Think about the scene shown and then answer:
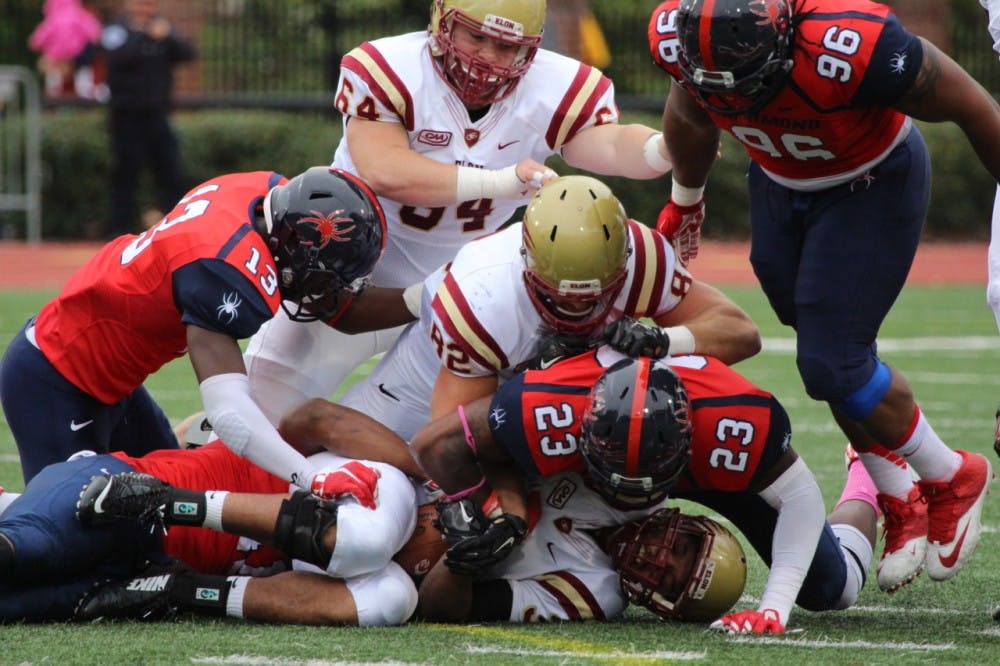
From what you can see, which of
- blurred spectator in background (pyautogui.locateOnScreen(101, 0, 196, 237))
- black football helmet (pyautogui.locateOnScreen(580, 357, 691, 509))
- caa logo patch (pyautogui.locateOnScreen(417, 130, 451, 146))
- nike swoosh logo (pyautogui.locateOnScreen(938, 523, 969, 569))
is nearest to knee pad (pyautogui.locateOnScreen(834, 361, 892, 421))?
nike swoosh logo (pyautogui.locateOnScreen(938, 523, 969, 569))

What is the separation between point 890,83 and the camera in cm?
413

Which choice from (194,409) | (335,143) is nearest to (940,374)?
(194,409)

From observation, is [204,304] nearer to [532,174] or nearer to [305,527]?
[305,527]

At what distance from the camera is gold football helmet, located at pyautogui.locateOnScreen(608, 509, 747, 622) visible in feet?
13.3

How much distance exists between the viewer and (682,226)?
4.93m

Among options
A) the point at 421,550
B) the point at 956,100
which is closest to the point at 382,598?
the point at 421,550

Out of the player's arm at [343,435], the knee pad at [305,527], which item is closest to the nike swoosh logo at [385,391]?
the player's arm at [343,435]

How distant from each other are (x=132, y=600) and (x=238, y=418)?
552mm

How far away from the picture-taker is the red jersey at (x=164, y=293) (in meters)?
4.37

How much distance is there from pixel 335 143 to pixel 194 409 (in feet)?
29.2

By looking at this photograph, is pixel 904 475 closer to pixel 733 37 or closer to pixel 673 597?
pixel 673 597

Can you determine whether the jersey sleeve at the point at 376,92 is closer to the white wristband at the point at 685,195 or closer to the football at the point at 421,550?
the white wristband at the point at 685,195

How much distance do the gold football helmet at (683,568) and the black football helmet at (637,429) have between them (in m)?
0.25

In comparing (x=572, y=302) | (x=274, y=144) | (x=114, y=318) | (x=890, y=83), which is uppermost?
(x=890, y=83)
